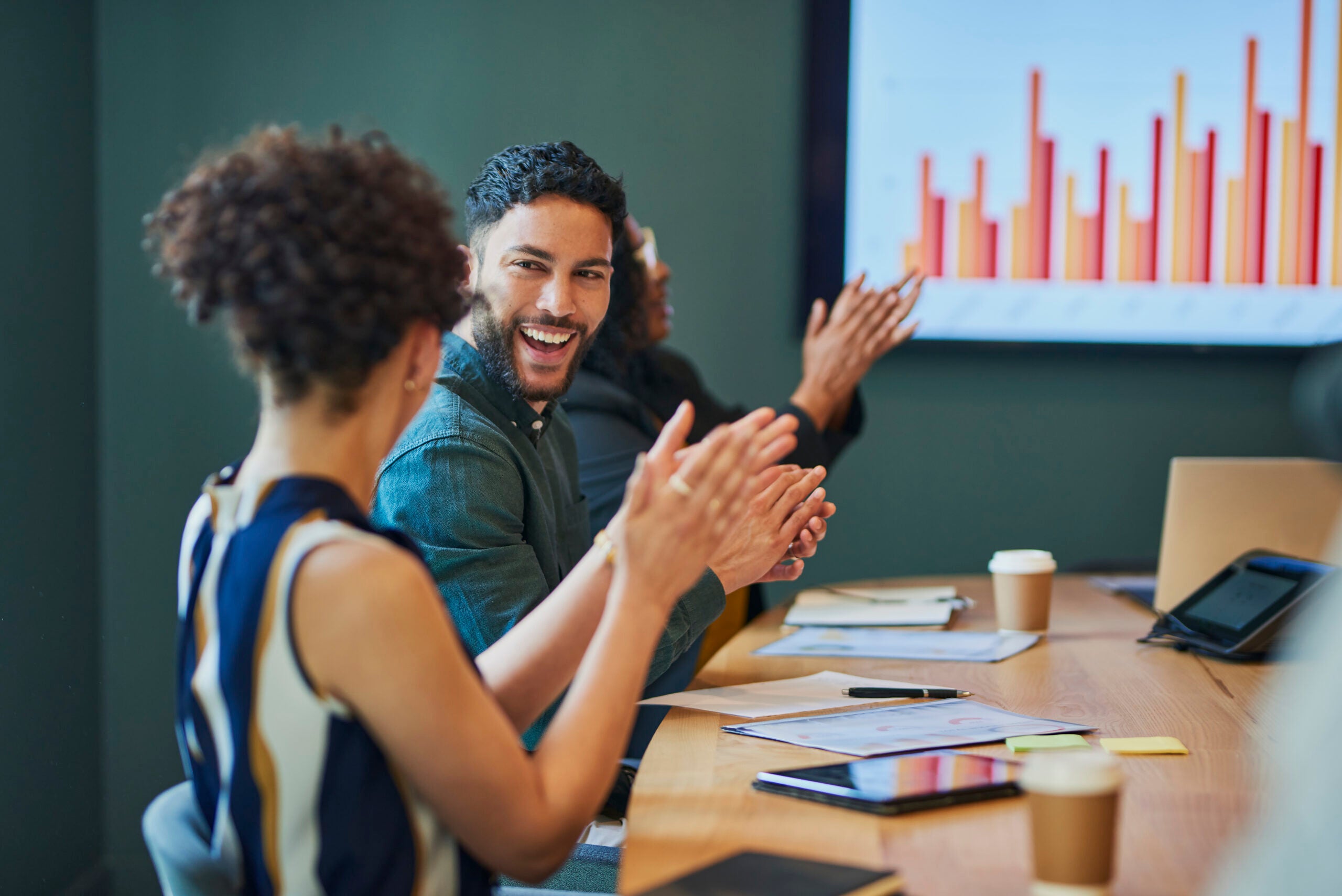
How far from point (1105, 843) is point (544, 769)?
377 millimetres

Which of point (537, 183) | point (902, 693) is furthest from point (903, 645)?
point (537, 183)

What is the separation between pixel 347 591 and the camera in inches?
29.8

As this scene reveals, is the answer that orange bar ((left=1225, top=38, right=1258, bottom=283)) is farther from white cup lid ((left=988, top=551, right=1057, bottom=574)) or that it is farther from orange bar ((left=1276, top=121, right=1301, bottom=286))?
white cup lid ((left=988, top=551, right=1057, bottom=574))

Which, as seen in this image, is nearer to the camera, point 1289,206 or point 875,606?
point 875,606

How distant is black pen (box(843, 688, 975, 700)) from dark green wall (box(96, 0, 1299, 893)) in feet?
5.29

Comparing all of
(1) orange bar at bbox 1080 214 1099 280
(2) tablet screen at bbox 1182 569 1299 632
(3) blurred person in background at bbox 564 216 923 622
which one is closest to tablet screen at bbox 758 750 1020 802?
(2) tablet screen at bbox 1182 569 1299 632

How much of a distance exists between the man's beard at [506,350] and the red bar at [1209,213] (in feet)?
6.20

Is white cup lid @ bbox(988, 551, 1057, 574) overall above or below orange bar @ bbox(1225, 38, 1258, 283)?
below

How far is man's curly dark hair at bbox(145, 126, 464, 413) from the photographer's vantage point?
80 centimetres

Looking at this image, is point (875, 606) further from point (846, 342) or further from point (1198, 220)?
point (1198, 220)

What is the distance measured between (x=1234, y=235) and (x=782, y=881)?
2612mm

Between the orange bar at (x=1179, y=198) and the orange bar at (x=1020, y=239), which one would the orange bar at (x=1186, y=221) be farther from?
the orange bar at (x=1020, y=239)

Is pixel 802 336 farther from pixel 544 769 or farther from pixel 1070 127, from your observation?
pixel 544 769

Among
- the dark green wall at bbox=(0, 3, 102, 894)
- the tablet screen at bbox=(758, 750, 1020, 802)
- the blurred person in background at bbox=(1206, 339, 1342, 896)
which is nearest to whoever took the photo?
the blurred person in background at bbox=(1206, 339, 1342, 896)
